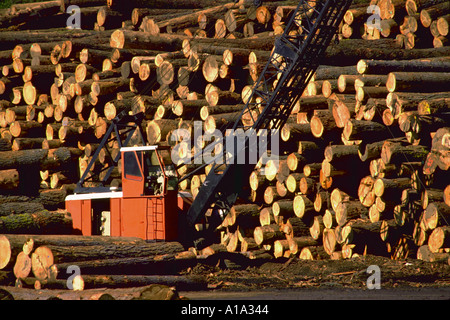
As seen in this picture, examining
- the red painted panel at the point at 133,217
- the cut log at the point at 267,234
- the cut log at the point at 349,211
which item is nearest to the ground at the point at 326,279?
the cut log at the point at 267,234

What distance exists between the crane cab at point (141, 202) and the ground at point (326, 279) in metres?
1.08

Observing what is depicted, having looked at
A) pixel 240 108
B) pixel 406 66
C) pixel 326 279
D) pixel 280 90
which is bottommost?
pixel 326 279

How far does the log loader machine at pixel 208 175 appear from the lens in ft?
39.0

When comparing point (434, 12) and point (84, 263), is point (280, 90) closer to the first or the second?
point (434, 12)

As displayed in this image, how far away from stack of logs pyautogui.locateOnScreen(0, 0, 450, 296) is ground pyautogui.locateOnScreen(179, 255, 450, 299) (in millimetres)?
594

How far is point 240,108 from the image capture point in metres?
14.1

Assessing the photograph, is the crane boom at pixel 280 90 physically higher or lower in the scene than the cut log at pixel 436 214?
higher

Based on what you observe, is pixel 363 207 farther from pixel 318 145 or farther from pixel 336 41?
pixel 336 41

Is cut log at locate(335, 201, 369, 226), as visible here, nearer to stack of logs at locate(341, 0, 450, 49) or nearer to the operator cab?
the operator cab

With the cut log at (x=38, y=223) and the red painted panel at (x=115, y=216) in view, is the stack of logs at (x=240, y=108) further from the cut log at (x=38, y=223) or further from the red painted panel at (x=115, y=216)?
the red painted panel at (x=115, y=216)

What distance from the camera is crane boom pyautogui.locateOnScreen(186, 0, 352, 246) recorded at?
12180 mm

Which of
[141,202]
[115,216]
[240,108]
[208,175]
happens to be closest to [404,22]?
[240,108]

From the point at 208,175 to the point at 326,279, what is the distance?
342 centimetres
